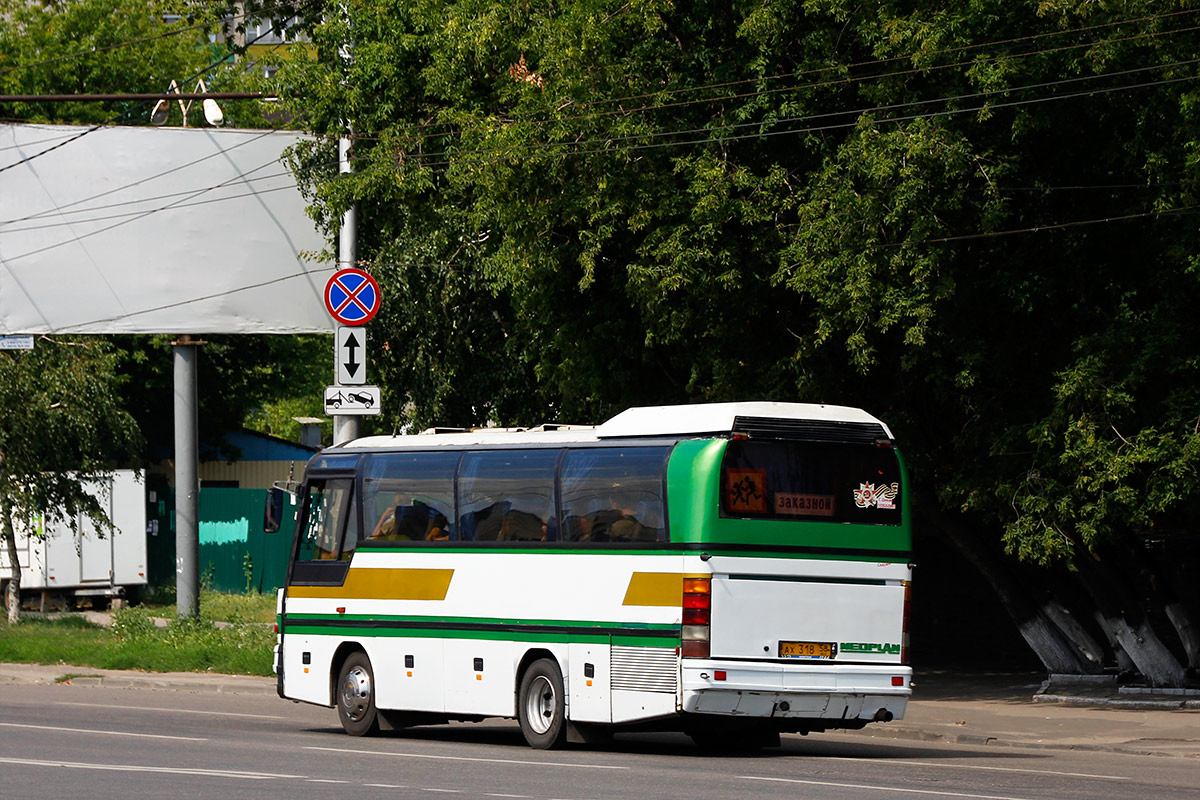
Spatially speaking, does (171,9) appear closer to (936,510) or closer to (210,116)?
(210,116)

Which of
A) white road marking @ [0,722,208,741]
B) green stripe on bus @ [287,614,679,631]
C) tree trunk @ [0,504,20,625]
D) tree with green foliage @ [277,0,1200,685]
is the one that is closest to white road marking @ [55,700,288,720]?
green stripe on bus @ [287,614,679,631]

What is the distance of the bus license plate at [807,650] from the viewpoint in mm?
14992

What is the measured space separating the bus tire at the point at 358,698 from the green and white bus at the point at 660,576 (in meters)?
0.32

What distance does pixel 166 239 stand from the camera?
29.8 meters

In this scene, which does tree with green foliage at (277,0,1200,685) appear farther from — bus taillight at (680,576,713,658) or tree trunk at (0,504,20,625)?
tree trunk at (0,504,20,625)

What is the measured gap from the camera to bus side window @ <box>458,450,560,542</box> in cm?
1619

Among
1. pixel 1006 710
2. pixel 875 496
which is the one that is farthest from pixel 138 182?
pixel 875 496

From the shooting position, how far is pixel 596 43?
2098 cm

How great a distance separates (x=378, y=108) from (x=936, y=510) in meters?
9.96

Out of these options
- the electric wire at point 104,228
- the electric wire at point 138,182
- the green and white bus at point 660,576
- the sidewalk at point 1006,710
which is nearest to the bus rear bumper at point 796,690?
the green and white bus at point 660,576

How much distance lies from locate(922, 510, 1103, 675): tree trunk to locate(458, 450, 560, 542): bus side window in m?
8.20

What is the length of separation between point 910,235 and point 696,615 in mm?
6078

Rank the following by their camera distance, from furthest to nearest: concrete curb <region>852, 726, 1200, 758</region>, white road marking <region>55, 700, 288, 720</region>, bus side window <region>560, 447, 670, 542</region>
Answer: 1. white road marking <region>55, 700, 288, 720</region>
2. concrete curb <region>852, 726, 1200, 758</region>
3. bus side window <region>560, 447, 670, 542</region>

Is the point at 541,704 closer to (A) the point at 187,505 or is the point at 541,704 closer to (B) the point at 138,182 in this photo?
(A) the point at 187,505
